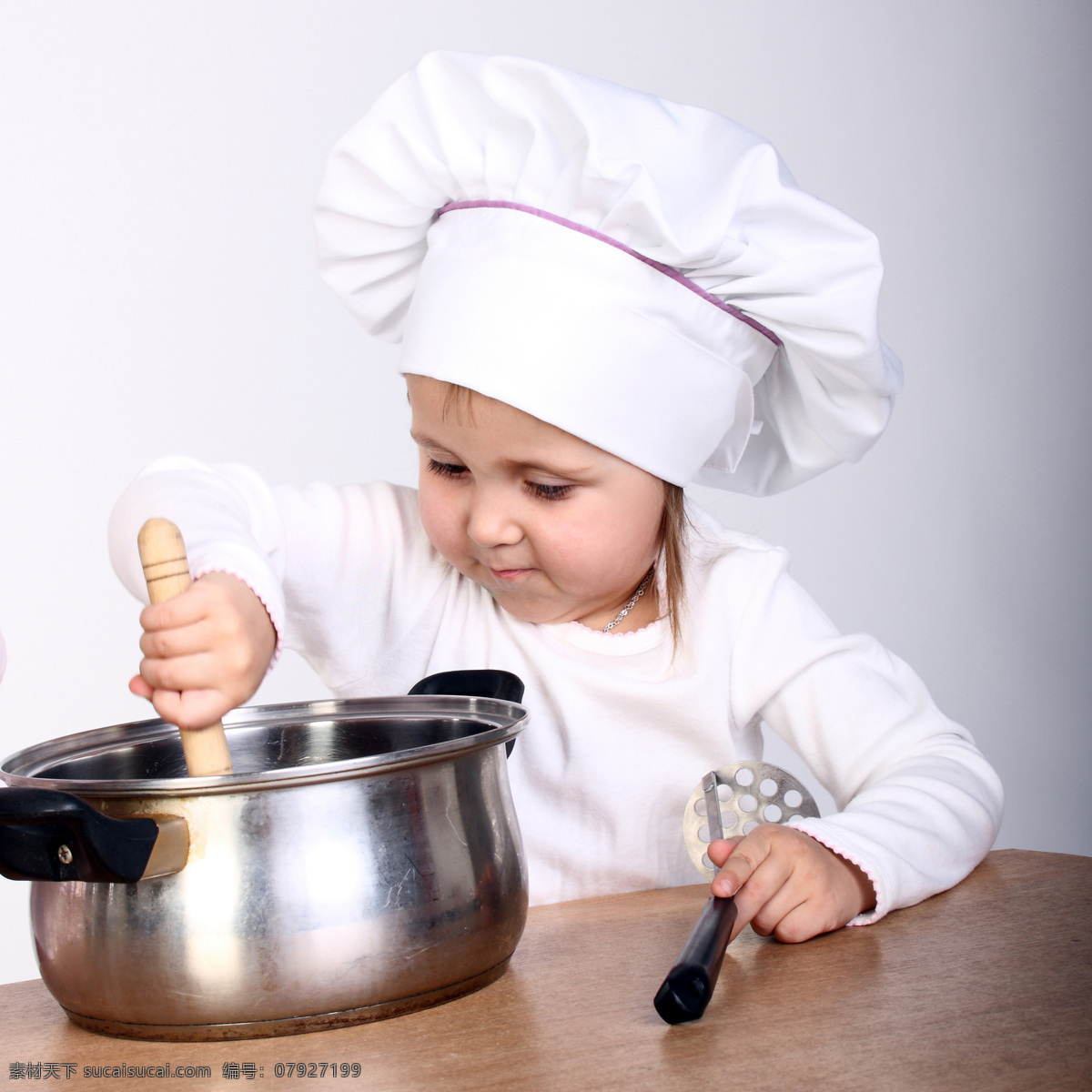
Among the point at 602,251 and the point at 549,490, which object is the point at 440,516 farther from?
the point at 602,251

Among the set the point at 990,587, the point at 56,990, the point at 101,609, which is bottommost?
the point at 990,587

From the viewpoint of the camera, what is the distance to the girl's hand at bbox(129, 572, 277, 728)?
51 cm

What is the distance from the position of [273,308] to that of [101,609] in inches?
18.0

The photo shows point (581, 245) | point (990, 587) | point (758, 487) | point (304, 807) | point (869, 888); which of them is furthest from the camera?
point (990, 587)

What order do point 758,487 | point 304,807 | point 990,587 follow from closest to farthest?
point 304,807
point 758,487
point 990,587

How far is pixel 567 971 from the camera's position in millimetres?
523

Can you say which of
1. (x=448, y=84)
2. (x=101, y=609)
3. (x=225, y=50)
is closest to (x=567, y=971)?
(x=448, y=84)

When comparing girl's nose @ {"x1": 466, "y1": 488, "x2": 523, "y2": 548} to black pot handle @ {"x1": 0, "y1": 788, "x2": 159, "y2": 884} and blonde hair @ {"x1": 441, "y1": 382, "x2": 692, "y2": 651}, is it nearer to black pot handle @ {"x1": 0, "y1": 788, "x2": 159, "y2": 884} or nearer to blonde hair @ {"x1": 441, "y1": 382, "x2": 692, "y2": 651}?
blonde hair @ {"x1": 441, "y1": 382, "x2": 692, "y2": 651}

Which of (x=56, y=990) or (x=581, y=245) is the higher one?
(x=581, y=245)

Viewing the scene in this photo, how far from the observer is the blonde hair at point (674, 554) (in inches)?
33.7

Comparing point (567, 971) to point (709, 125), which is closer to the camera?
point (567, 971)

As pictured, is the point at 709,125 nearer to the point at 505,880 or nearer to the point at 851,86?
the point at 505,880

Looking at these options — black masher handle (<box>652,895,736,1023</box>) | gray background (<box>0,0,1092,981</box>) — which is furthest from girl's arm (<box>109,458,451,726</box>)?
gray background (<box>0,0,1092,981</box>)

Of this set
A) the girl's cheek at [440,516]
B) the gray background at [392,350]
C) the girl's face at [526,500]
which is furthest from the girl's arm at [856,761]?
the gray background at [392,350]
